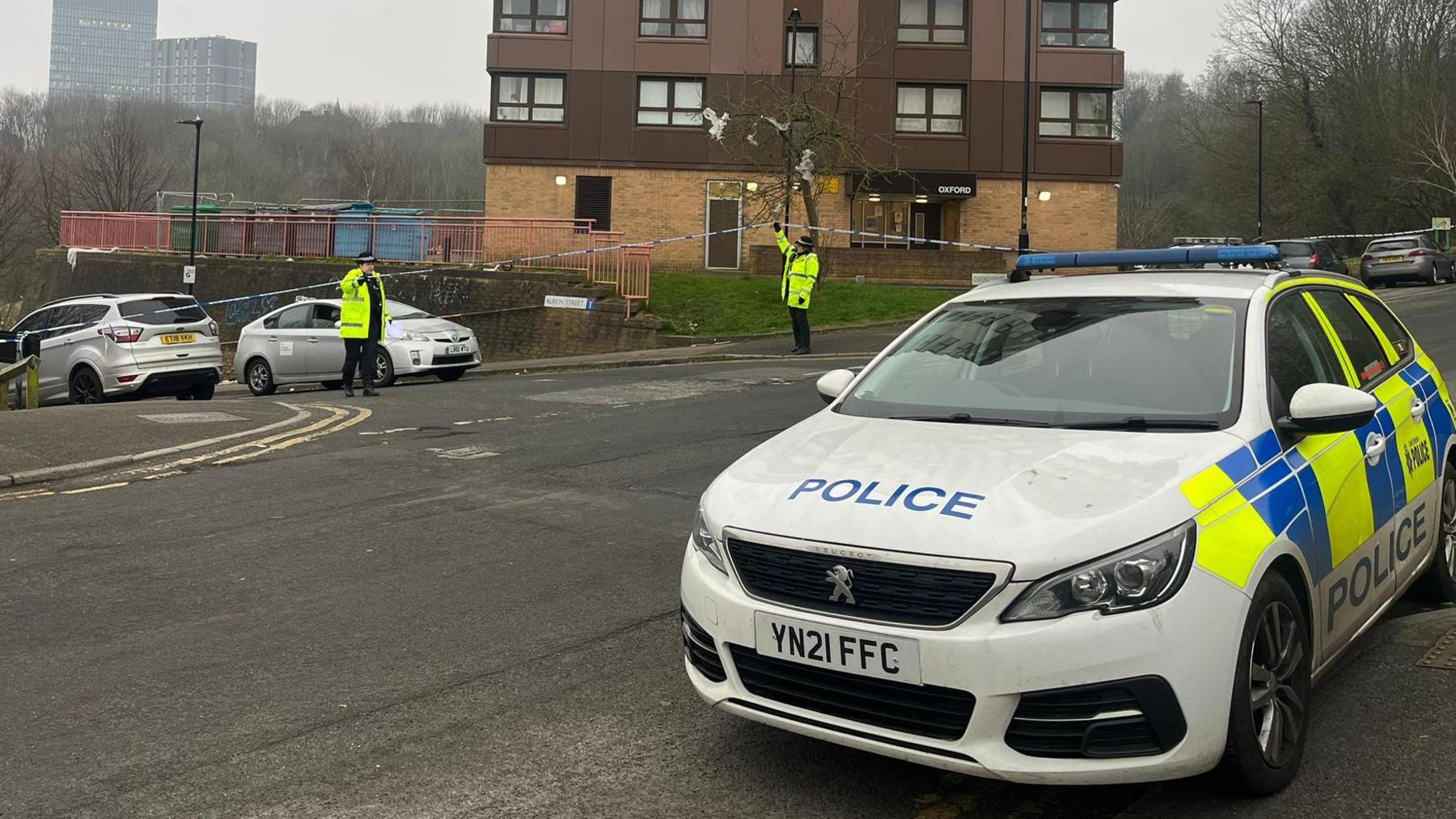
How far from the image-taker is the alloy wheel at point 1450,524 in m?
5.68

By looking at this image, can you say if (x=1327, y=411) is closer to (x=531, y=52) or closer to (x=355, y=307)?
(x=355, y=307)

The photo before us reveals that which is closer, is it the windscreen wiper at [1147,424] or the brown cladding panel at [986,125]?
the windscreen wiper at [1147,424]

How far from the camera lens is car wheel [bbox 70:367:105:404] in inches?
665

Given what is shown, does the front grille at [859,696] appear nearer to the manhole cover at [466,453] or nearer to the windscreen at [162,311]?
the manhole cover at [466,453]

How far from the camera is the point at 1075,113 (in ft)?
132

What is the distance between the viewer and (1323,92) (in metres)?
57.3

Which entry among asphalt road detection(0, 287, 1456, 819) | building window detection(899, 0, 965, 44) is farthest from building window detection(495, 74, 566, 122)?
asphalt road detection(0, 287, 1456, 819)

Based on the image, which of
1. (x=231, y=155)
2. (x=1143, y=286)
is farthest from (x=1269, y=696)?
(x=231, y=155)

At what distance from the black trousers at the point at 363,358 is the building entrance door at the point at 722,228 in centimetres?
2485

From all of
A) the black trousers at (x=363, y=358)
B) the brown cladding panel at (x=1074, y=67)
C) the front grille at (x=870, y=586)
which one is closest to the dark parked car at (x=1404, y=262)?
the brown cladding panel at (x=1074, y=67)

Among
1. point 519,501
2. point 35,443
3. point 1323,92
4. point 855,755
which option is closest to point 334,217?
point 35,443

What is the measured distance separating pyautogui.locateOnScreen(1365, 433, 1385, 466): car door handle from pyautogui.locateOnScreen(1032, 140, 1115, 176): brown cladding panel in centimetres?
3694

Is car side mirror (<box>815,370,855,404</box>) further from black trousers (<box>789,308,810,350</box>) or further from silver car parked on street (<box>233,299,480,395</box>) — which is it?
black trousers (<box>789,308,810,350</box>)

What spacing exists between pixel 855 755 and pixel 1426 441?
119 inches
